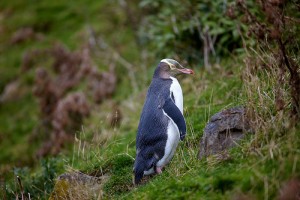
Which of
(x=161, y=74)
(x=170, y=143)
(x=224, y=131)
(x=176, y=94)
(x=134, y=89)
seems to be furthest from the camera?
(x=134, y=89)

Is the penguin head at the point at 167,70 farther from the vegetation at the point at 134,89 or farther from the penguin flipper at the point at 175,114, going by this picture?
the vegetation at the point at 134,89

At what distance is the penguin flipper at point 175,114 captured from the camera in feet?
20.2

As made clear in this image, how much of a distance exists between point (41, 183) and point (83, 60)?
8727mm

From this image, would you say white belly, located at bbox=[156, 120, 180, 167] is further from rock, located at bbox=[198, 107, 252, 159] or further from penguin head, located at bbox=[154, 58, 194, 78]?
penguin head, located at bbox=[154, 58, 194, 78]

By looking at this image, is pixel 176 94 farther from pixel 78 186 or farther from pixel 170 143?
pixel 78 186

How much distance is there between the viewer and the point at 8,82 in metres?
17.5

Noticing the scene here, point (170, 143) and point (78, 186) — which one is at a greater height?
point (170, 143)

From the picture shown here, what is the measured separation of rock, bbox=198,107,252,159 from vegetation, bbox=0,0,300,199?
0.15 m

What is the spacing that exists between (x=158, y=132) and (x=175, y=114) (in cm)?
31

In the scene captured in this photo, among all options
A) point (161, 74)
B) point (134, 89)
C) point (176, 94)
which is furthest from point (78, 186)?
point (134, 89)

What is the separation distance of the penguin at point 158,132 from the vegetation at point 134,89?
168 millimetres

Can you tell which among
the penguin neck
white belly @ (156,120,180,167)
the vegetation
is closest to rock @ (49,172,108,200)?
the vegetation

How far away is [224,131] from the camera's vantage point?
594 cm

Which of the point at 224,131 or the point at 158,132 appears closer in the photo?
the point at 224,131
